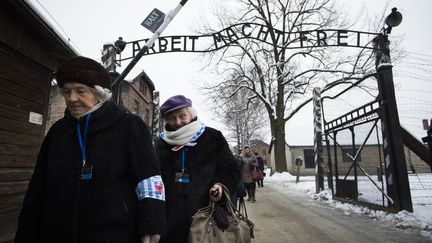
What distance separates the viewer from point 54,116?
20531 mm

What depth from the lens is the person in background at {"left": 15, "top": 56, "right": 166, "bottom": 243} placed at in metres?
1.46

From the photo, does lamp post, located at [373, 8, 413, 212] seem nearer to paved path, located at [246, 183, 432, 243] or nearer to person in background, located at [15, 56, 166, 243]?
paved path, located at [246, 183, 432, 243]

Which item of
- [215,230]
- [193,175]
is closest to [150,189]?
[215,230]

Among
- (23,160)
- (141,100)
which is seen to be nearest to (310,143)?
(141,100)

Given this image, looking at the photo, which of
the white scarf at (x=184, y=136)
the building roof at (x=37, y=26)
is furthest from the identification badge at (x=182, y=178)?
the building roof at (x=37, y=26)

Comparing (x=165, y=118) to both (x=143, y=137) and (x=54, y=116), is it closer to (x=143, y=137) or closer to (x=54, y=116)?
(x=143, y=137)

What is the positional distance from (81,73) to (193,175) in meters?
1.19

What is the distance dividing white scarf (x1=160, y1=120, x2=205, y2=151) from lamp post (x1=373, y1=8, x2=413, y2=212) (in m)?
5.59

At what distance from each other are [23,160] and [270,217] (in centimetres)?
526

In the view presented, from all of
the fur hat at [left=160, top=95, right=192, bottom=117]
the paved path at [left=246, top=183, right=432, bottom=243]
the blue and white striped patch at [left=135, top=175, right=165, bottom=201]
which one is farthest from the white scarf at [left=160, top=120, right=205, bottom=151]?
the paved path at [left=246, top=183, right=432, bottom=243]

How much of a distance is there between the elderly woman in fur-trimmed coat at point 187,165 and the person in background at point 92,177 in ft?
2.15

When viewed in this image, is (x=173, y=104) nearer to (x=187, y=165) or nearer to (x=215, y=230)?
(x=187, y=165)

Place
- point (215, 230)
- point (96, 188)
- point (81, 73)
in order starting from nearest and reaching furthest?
point (96, 188) < point (81, 73) < point (215, 230)

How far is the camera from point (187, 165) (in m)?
2.36
